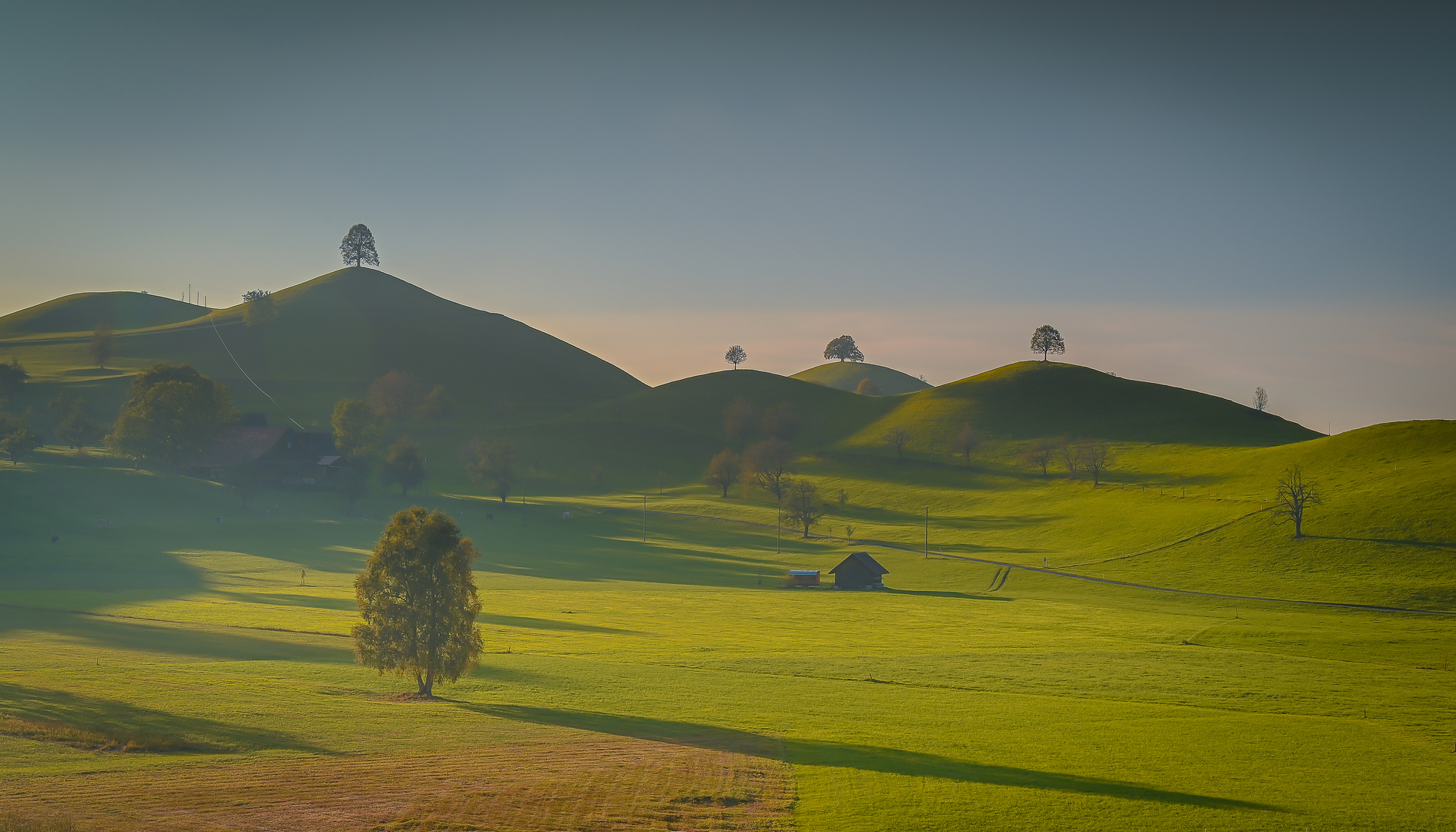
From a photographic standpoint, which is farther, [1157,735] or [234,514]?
[234,514]

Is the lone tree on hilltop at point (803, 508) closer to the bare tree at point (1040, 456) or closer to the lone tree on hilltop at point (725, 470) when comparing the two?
the lone tree on hilltop at point (725, 470)

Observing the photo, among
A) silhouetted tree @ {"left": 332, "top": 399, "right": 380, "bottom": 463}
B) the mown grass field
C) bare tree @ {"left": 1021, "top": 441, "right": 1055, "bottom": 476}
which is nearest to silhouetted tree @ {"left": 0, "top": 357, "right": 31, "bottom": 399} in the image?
silhouetted tree @ {"left": 332, "top": 399, "right": 380, "bottom": 463}

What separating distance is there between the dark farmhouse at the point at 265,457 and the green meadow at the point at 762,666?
7001mm

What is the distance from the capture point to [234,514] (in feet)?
352

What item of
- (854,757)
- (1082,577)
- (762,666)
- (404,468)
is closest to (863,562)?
(1082,577)

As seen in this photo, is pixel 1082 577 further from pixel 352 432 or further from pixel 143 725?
pixel 352 432

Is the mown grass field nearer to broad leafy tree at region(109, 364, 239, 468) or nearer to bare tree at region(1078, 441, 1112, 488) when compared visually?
broad leafy tree at region(109, 364, 239, 468)

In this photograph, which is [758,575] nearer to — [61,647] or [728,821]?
[61,647]

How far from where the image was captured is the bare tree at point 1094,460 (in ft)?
474

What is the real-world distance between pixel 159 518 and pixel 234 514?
793 cm

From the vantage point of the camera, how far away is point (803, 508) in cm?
12419

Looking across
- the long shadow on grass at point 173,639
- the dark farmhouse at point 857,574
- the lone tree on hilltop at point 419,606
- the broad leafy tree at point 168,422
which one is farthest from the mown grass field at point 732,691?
the broad leafy tree at point 168,422

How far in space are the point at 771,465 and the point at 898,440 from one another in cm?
3643

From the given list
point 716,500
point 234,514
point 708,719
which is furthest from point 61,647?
point 716,500
